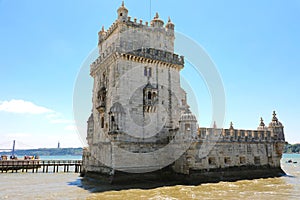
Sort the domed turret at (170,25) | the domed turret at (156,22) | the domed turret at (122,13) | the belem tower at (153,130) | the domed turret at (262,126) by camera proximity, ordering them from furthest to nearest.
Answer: the domed turret at (262,126), the domed turret at (170,25), the domed turret at (156,22), the domed turret at (122,13), the belem tower at (153,130)

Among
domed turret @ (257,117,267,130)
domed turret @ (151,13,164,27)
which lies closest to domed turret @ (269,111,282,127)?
domed turret @ (257,117,267,130)

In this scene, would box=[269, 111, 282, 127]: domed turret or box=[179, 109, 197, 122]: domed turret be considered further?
box=[269, 111, 282, 127]: domed turret

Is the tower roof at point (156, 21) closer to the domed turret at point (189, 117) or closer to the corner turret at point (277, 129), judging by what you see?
the domed turret at point (189, 117)

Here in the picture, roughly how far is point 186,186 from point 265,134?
14.2m

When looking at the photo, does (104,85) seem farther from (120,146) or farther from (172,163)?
(172,163)

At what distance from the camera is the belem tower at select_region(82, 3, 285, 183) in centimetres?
2417

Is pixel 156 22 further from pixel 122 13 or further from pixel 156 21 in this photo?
pixel 122 13

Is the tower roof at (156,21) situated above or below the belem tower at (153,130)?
above

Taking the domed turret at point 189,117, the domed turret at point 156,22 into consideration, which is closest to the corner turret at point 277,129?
the domed turret at point 189,117

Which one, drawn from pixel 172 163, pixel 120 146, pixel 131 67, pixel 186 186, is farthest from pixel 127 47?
pixel 186 186

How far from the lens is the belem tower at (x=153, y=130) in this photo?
24172 mm

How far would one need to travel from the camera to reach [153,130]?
26.2 metres

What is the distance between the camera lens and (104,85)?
28.3 meters

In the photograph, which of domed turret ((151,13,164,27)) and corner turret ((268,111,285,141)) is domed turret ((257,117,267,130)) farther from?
domed turret ((151,13,164,27))
